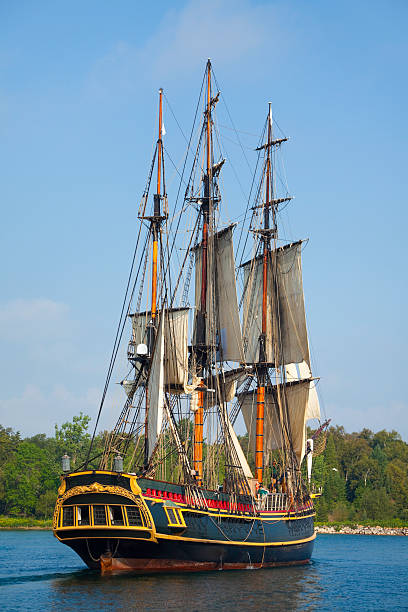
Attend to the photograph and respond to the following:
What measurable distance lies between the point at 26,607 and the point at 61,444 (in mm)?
86394

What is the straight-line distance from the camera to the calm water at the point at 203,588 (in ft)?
130

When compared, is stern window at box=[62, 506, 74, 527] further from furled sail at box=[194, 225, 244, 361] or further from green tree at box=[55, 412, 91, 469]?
green tree at box=[55, 412, 91, 469]

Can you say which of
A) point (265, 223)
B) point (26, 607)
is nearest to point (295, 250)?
point (265, 223)

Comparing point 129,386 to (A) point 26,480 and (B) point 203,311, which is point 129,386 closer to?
(B) point 203,311

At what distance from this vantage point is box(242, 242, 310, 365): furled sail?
232ft

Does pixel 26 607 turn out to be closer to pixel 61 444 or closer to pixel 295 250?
pixel 295 250

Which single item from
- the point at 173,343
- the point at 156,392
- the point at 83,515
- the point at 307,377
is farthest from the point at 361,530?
the point at 83,515

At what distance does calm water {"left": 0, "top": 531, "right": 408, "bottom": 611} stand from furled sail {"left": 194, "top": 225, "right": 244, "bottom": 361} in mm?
16962

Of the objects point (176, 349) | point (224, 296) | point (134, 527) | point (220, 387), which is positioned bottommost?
point (134, 527)

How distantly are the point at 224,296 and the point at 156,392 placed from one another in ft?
51.1

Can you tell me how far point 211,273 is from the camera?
6125 cm

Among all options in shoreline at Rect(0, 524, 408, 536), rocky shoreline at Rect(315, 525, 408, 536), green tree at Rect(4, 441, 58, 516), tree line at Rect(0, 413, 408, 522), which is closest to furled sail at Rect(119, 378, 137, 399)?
tree line at Rect(0, 413, 408, 522)

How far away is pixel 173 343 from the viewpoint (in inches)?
2309

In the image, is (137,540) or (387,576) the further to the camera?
(387,576)
